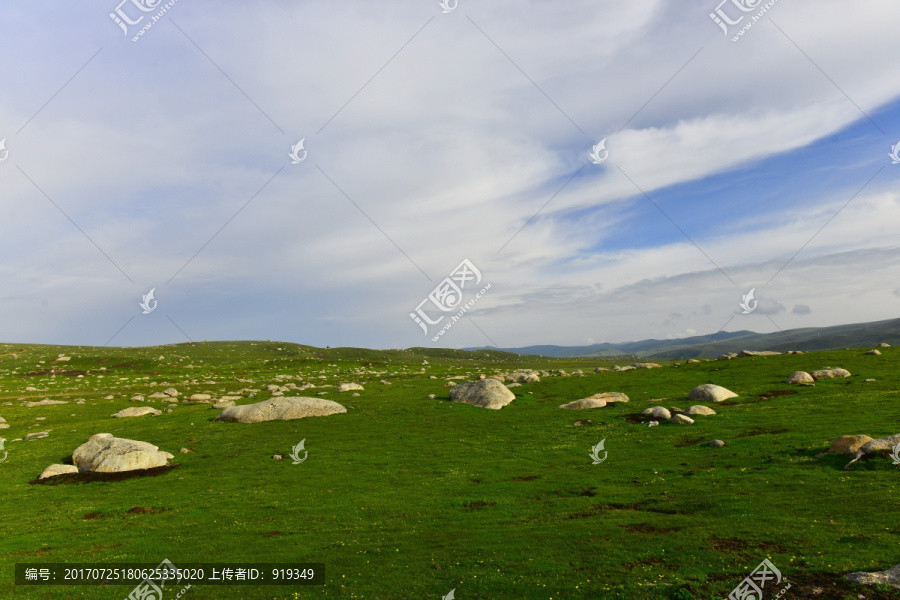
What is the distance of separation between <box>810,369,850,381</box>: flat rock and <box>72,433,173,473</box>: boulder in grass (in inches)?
3641

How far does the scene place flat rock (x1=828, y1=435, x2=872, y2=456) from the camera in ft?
105

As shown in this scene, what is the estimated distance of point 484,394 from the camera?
238ft

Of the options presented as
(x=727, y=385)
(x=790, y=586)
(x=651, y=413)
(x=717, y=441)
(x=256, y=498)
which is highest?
(x=727, y=385)

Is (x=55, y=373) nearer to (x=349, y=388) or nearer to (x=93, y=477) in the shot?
(x=349, y=388)

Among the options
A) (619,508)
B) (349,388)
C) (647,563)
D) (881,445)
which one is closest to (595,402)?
(881,445)

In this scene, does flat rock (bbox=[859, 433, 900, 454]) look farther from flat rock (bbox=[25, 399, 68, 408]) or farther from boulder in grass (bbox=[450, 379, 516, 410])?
flat rock (bbox=[25, 399, 68, 408])

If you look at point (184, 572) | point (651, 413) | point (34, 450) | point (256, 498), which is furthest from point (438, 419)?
point (34, 450)

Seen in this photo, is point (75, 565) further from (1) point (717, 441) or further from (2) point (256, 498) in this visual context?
(1) point (717, 441)

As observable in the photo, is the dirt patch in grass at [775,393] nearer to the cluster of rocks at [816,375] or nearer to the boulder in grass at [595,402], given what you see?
the cluster of rocks at [816,375]

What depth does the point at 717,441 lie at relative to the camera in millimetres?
40844

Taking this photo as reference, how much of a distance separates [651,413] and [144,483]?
177ft

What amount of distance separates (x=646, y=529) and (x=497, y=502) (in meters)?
10.3

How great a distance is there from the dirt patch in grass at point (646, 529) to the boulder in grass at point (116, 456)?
44207 mm

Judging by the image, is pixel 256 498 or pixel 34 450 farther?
pixel 34 450
